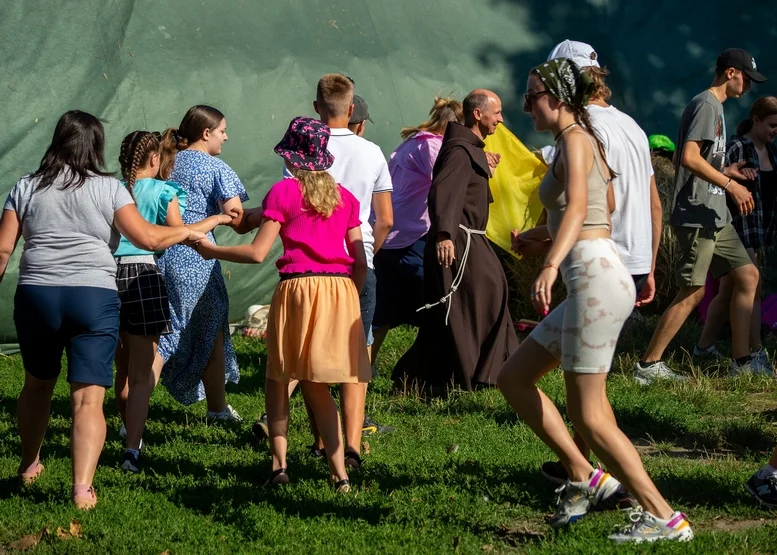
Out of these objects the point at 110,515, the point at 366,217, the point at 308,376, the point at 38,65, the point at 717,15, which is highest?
the point at 717,15

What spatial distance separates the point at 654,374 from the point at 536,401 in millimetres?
3260

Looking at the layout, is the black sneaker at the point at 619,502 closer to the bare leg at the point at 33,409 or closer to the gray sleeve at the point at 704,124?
the bare leg at the point at 33,409

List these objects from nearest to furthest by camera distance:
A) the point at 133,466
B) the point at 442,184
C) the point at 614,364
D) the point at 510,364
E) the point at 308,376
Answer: the point at 510,364
the point at 308,376
the point at 133,466
the point at 442,184
the point at 614,364

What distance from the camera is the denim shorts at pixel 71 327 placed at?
15.4ft

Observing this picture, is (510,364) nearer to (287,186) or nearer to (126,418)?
(287,186)

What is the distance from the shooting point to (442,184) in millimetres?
6961

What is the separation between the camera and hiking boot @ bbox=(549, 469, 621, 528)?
14.4ft

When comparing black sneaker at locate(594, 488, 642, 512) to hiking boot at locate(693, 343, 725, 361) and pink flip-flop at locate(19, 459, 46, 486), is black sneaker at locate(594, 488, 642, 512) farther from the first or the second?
hiking boot at locate(693, 343, 725, 361)

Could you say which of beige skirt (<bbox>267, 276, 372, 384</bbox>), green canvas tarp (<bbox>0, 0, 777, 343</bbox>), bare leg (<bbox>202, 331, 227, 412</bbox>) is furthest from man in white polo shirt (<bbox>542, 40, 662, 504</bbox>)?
green canvas tarp (<bbox>0, 0, 777, 343</bbox>)

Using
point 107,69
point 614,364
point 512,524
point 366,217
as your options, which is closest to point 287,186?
point 366,217

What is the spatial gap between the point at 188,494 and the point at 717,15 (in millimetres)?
8121

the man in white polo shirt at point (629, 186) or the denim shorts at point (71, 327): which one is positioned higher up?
the man in white polo shirt at point (629, 186)

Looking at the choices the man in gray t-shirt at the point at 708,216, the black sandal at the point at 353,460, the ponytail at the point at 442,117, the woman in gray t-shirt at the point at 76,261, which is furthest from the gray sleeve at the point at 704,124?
the woman in gray t-shirt at the point at 76,261

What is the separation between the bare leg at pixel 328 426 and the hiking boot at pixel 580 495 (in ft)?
3.46
